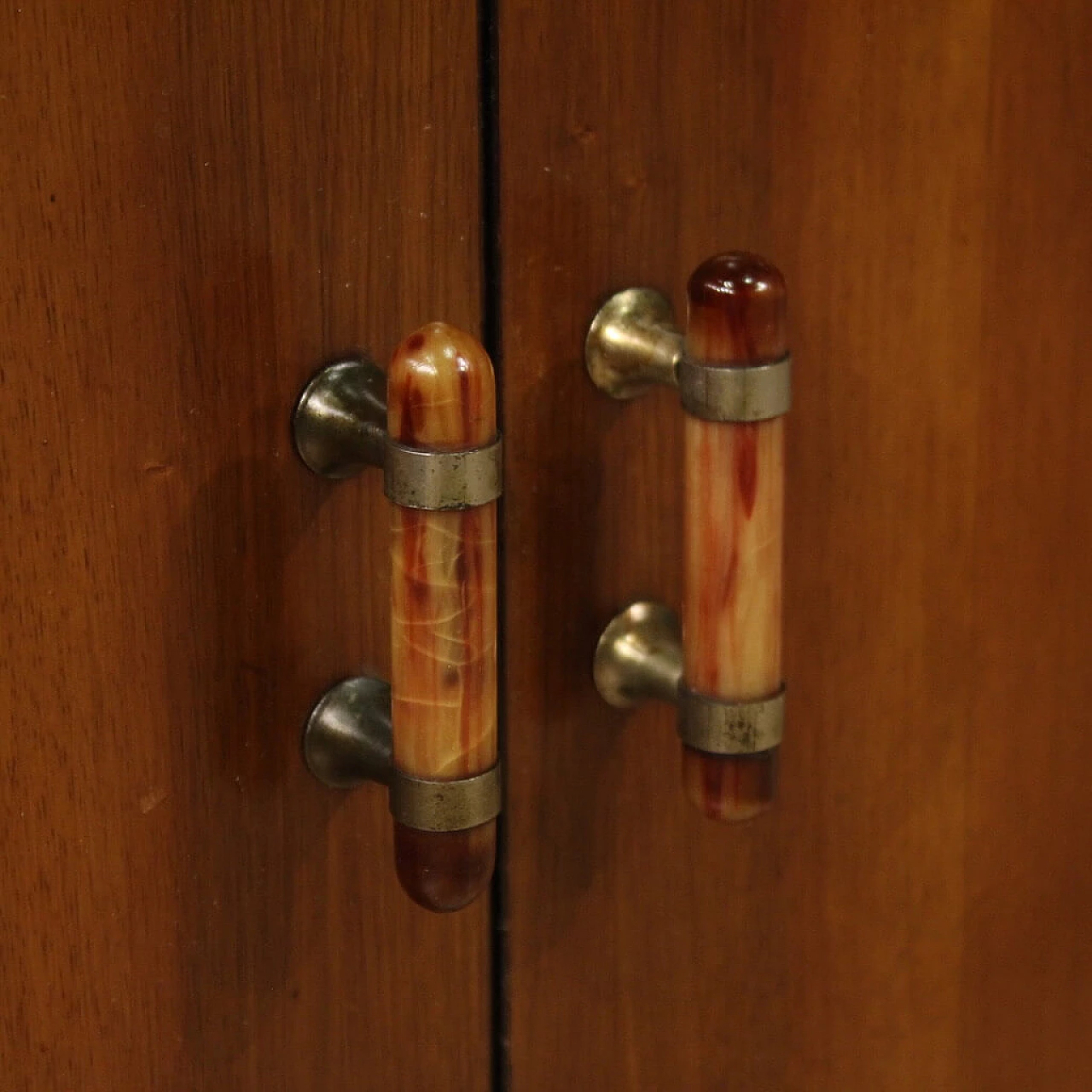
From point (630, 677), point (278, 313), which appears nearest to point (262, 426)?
point (278, 313)

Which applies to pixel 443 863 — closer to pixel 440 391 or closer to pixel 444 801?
pixel 444 801

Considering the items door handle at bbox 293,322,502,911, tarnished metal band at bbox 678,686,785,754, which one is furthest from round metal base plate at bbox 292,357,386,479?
tarnished metal band at bbox 678,686,785,754

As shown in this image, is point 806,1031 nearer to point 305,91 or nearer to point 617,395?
point 617,395

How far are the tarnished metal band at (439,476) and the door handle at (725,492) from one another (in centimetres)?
7

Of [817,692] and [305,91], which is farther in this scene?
[817,692]

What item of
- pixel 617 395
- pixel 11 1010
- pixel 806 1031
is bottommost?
pixel 806 1031

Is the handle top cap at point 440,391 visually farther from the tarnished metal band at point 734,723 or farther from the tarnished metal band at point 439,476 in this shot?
the tarnished metal band at point 734,723

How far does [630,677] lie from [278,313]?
0.50 feet

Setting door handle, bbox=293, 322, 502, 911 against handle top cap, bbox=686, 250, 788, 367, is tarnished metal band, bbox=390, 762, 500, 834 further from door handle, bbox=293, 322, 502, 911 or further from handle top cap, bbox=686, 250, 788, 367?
handle top cap, bbox=686, 250, 788, 367

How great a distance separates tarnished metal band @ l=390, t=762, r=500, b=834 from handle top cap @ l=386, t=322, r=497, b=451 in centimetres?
8

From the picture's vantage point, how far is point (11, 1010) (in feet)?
1.43

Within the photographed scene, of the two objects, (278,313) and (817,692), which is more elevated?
(278,313)

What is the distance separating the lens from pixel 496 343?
0.49m

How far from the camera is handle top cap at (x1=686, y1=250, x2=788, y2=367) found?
449mm
